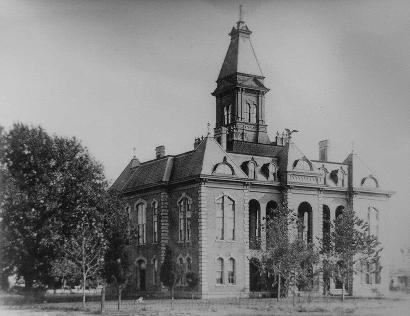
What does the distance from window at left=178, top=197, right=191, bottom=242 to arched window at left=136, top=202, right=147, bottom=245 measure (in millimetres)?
4630

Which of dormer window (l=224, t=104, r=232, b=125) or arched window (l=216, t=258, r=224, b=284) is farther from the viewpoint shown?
dormer window (l=224, t=104, r=232, b=125)

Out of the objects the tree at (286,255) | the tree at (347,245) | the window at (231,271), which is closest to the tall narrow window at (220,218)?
the window at (231,271)

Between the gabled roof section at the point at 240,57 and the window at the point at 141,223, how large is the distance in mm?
11580

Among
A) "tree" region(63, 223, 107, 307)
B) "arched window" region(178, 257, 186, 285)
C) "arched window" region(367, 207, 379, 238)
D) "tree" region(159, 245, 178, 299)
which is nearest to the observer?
"tree" region(63, 223, 107, 307)

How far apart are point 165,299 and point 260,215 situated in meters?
8.26

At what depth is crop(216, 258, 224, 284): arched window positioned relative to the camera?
4422 cm

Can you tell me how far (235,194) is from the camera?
149 feet

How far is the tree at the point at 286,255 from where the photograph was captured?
129ft

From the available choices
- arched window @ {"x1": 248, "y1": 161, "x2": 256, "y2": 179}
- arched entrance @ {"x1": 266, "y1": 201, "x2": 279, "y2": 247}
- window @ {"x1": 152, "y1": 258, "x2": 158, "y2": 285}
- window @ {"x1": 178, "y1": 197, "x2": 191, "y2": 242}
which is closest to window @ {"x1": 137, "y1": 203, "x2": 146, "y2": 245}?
window @ {"x1": 152, "y1": 258, "x2": 158, "y2": 285}

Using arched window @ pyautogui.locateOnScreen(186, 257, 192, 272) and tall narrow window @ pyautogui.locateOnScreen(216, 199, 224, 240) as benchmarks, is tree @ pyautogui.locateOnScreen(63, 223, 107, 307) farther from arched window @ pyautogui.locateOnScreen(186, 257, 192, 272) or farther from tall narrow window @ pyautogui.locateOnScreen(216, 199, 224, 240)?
tall narrow window @ pyautogui.locateOnScreen(216, 199, 224, 240)

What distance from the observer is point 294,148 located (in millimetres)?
48344

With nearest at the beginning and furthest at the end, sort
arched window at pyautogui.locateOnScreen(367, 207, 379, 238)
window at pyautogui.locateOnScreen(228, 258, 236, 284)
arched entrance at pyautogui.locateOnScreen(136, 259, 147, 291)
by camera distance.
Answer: window at pyautogui.locateOnScreen(228, 258, 236, 284)
arched entrance at pyautogui.locateOnScreen(136, 259, 147, 291)
arched window at pyautogui.locateOnScreen(367, 207, 379, 238)

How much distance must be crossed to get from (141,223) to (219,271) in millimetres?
8466

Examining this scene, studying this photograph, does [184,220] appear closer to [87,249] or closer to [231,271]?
[231,271]
